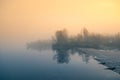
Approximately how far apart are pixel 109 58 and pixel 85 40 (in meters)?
0.30

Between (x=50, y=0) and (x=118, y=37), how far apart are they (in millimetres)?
789

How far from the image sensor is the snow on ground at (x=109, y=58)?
2.05m

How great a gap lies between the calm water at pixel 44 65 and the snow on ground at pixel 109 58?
45 mm

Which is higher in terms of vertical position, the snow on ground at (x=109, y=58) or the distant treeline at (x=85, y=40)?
the distant treeline at (x=85, y=40)

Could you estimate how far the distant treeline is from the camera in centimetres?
209

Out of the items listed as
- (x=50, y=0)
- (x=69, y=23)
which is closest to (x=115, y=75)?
(x=69, y=23)

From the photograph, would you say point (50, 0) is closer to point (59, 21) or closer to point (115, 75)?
point (59, 21)

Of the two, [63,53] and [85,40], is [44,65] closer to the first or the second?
[63,53]

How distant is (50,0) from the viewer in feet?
6.97

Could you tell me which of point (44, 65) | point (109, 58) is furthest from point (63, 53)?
point (109, 58)

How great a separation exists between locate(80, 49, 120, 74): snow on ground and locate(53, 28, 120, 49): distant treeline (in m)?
0.06

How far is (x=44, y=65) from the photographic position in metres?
2.07

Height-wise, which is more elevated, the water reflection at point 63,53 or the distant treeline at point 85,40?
the distant treeline at point 85,40

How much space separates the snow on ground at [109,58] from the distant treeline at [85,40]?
0.21ft
